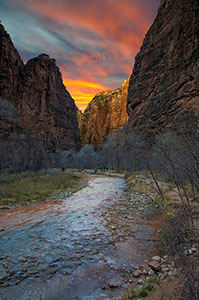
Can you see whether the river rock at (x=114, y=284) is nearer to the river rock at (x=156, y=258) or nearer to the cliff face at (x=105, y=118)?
the river rock at (x=156, y=258)

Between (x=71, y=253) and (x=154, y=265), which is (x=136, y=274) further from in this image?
(x=71, y=253)

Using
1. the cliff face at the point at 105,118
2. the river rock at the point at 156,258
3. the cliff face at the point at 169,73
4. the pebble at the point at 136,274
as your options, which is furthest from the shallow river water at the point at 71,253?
the cliff face at the point at 105,118

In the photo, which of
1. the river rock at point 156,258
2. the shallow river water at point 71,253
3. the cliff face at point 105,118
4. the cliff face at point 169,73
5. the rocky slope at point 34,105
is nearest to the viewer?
the shallow river water at point 71,253

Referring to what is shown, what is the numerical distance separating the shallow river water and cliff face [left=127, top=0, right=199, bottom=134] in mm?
21348

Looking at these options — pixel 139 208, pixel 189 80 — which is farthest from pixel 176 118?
pixel 139 208

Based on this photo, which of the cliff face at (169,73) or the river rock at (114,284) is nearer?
the river rock at (114,284)

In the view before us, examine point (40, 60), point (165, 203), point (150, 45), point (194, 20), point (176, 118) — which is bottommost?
point (165, 203)

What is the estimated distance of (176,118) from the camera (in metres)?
29.8

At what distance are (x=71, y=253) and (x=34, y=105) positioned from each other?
207 feet

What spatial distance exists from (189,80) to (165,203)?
93.0ft

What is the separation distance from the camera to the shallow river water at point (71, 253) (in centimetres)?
382

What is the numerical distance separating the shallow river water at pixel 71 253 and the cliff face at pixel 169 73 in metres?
21.3

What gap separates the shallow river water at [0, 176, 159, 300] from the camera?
3.82 metres

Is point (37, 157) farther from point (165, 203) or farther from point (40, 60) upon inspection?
point (40, 60)
